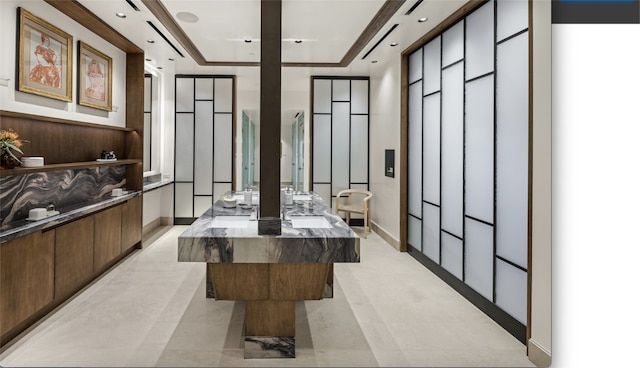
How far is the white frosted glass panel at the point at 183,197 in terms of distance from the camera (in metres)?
6.76

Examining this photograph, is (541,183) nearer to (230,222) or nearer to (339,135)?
(230,222)

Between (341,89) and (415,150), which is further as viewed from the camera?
A: (341,89)

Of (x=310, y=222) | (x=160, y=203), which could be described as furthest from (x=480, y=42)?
(x=160, y=203)

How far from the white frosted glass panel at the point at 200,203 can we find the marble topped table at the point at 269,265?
4399 millimetres

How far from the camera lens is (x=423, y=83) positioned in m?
4.48

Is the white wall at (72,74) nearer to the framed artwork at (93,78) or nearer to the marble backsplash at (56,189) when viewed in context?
the framed artwork at (93,78)

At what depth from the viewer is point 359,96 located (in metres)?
6.77

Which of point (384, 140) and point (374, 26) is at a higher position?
point (374, 26)

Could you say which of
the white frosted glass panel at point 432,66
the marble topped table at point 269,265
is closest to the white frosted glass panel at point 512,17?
the white frosted glass panel at point 432,66

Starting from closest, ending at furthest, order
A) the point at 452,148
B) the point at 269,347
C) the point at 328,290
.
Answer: the point at 269,347 → the point at 328,290 → the point at 452,148

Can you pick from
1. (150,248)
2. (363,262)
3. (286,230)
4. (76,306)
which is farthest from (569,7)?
(150,248)

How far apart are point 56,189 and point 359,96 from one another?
4.72 m

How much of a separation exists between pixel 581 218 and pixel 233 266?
192cm

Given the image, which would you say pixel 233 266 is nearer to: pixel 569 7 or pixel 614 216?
pixel 614 216
